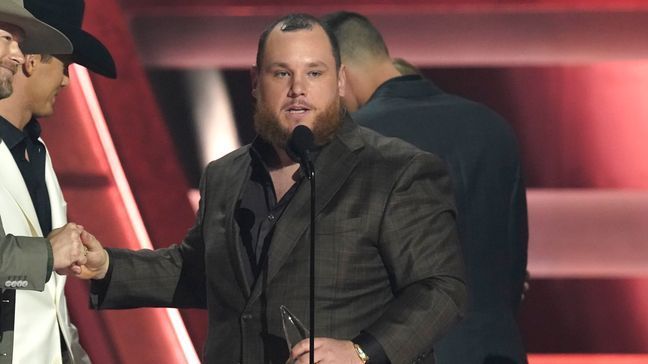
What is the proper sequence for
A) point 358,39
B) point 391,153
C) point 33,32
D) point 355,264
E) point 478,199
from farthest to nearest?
point 358,39 < point 478,199 < point 33,32 < point 391,153 < point 355,264

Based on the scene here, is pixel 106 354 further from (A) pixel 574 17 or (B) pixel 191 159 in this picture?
(A) pixel 574 17

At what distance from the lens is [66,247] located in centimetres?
276

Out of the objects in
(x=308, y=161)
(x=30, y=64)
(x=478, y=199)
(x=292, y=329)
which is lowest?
(x=478, y=199)

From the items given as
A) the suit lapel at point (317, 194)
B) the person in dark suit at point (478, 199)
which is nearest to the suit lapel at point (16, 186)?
the suit lapel at point (317, 194)

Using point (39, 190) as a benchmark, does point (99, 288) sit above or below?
below

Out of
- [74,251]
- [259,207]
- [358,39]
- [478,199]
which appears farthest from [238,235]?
[358,39]

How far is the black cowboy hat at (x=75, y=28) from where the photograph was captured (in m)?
3.14

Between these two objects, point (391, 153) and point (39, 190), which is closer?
point (391, 153)

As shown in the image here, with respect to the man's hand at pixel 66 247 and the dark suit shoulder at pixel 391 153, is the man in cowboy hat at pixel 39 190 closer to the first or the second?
the man's hand at pixel 66 247

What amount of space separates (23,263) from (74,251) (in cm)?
15

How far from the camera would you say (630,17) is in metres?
4.52

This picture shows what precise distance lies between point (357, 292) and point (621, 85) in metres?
2.04

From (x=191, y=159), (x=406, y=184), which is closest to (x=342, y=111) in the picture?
(x=406, y=184)

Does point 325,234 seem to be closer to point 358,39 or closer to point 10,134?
point 10,134
